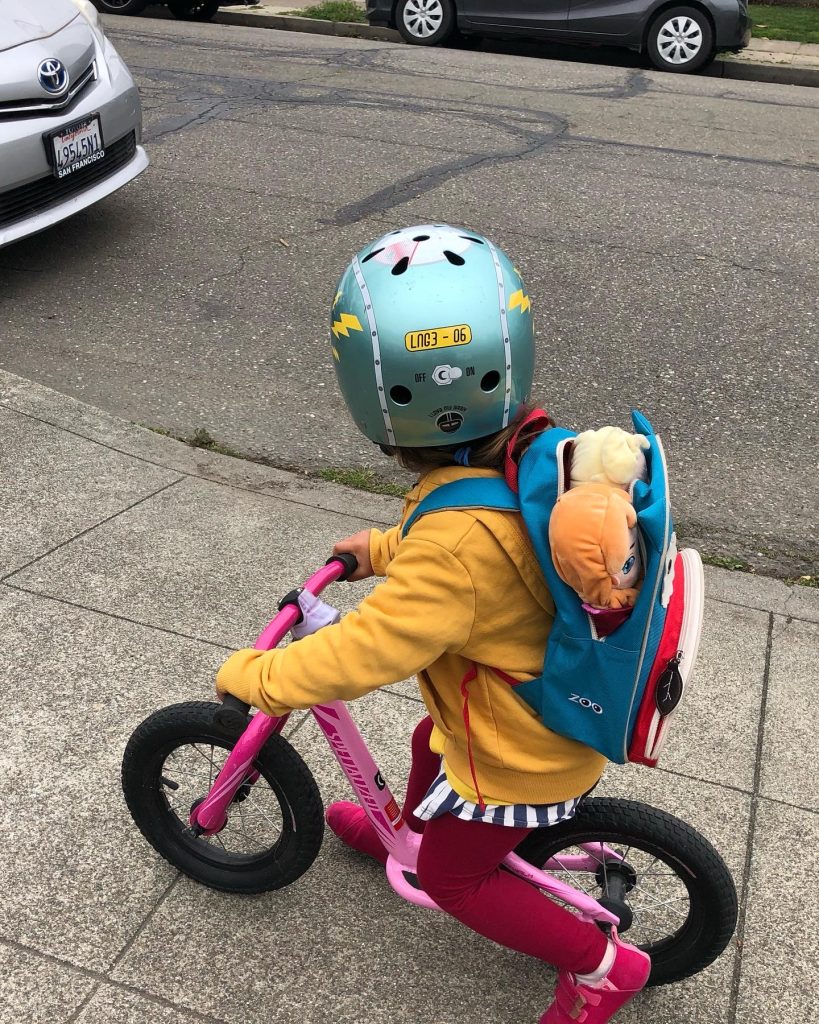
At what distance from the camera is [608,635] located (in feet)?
5.55

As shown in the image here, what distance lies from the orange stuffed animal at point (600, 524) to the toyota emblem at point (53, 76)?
4556mm

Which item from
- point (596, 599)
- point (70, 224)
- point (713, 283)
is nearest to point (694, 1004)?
Result: point (596, 599)

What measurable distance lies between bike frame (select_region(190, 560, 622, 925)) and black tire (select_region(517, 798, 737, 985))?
0.05 metres

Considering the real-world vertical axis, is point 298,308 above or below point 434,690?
below

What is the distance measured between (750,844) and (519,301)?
153 centimetres

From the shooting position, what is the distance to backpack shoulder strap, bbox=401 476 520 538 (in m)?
1.74

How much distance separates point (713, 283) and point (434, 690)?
468cm

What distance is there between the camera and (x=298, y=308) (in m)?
5.61

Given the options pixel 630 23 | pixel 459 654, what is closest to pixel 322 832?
pixel 459 654

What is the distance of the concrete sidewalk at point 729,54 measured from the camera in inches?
493

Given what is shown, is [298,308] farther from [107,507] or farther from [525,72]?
[525,72]

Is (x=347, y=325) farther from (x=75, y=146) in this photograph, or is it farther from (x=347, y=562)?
(x=75, y=146)

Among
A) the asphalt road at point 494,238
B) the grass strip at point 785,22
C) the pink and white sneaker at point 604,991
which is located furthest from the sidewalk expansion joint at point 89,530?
the grass strip at point 785,22

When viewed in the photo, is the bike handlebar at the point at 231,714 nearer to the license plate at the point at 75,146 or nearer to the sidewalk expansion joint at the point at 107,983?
the sidewalk expansion joint at the point at 107,983
